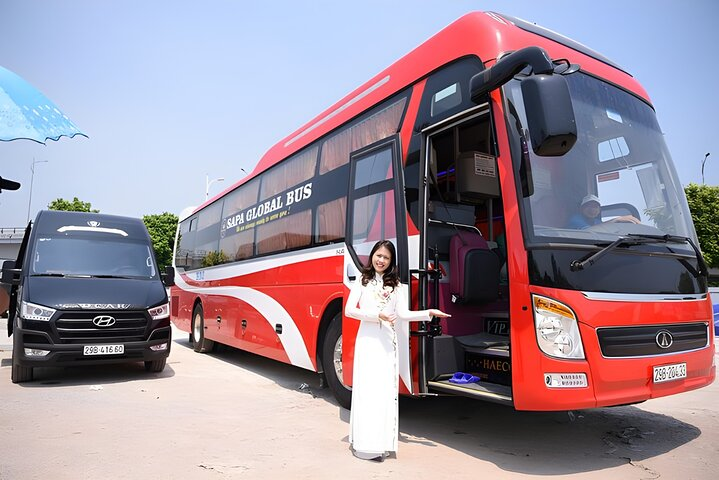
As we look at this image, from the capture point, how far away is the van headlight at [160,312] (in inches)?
310

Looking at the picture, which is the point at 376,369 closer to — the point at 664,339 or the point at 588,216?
the point at 588,216

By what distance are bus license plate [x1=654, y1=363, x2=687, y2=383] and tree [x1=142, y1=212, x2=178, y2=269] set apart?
5608 centimetres

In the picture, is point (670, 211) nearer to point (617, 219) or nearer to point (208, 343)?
point (617, 219)

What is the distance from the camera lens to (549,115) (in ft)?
12.3

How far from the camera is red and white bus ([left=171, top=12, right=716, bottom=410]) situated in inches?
154

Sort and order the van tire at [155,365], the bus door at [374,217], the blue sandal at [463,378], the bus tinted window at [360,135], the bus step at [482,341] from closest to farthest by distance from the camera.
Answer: the blue sandal at [463,378], the bus step at [482,341], the bus door at [374,217], the bus tinted window at [360,135], the van tire at [155,365]

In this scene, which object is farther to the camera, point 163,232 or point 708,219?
point 163,232

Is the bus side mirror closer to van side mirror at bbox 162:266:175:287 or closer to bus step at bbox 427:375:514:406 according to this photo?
bus step at bbox 427:375:514:406

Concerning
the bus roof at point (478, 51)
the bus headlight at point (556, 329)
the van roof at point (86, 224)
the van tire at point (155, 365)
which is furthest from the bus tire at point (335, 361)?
the van roof at point (86, 224)

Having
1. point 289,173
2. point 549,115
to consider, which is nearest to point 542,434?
point 549,115

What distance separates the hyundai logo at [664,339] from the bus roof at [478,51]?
2.32m

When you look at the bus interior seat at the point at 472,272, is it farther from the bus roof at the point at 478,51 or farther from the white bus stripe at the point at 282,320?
the white bus stripe at the point at 282,320

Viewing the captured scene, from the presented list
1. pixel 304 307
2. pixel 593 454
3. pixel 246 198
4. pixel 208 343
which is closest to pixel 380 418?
pixel 593 454

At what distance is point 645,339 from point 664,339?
250mm
